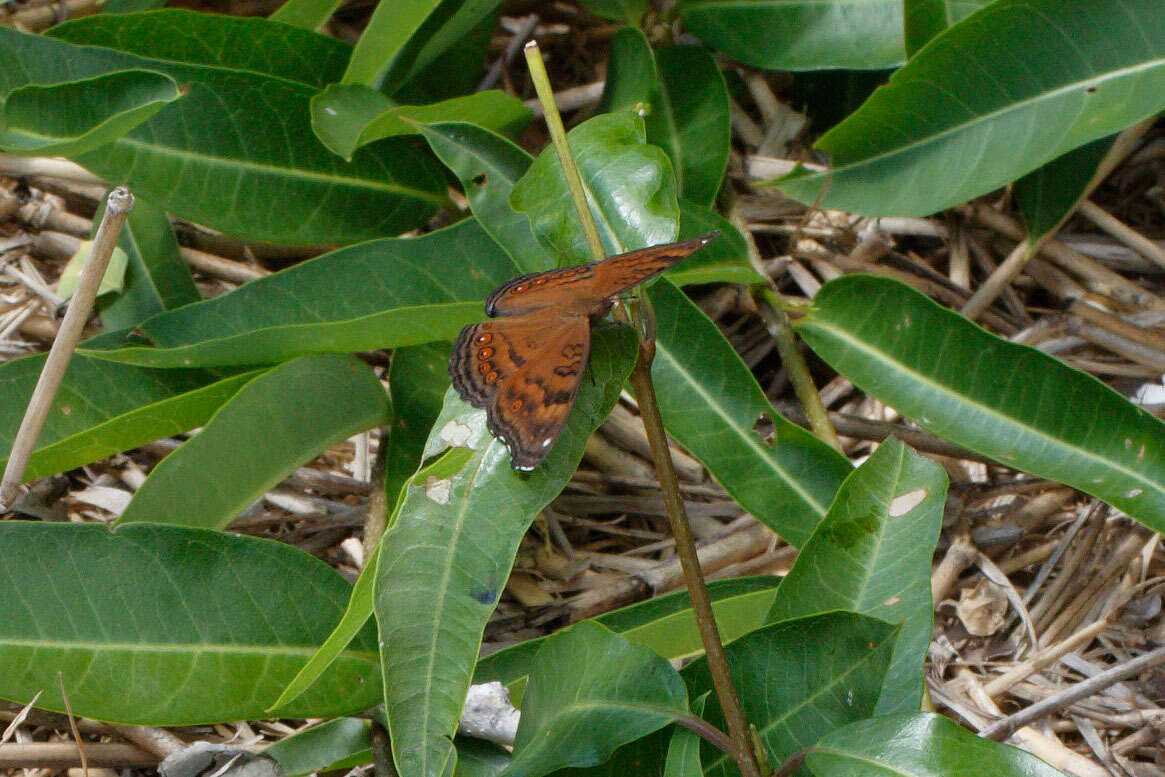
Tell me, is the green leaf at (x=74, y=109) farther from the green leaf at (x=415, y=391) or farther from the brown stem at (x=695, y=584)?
the brown stem at (x=695, y=584)

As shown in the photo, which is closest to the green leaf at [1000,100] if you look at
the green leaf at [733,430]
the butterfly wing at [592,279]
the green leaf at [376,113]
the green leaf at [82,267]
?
the green leaf at [733,430]

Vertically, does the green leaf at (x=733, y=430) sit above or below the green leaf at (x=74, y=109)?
below

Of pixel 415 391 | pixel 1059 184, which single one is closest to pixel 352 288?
pixel 415 391

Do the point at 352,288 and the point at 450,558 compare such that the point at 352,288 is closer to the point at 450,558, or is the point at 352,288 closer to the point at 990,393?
the point at 450,558

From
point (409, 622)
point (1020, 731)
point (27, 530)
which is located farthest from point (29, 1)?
point (1020, 731)

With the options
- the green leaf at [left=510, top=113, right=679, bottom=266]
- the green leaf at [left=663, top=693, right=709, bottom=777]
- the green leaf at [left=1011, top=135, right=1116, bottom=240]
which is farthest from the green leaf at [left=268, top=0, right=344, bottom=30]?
the green leaf at [left=663, top=693, right=709, bottom=777]

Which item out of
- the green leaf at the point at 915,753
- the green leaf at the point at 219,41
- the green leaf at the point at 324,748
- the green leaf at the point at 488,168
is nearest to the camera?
the green leaf at the point at 915,753

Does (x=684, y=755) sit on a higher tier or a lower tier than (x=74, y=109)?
lower
